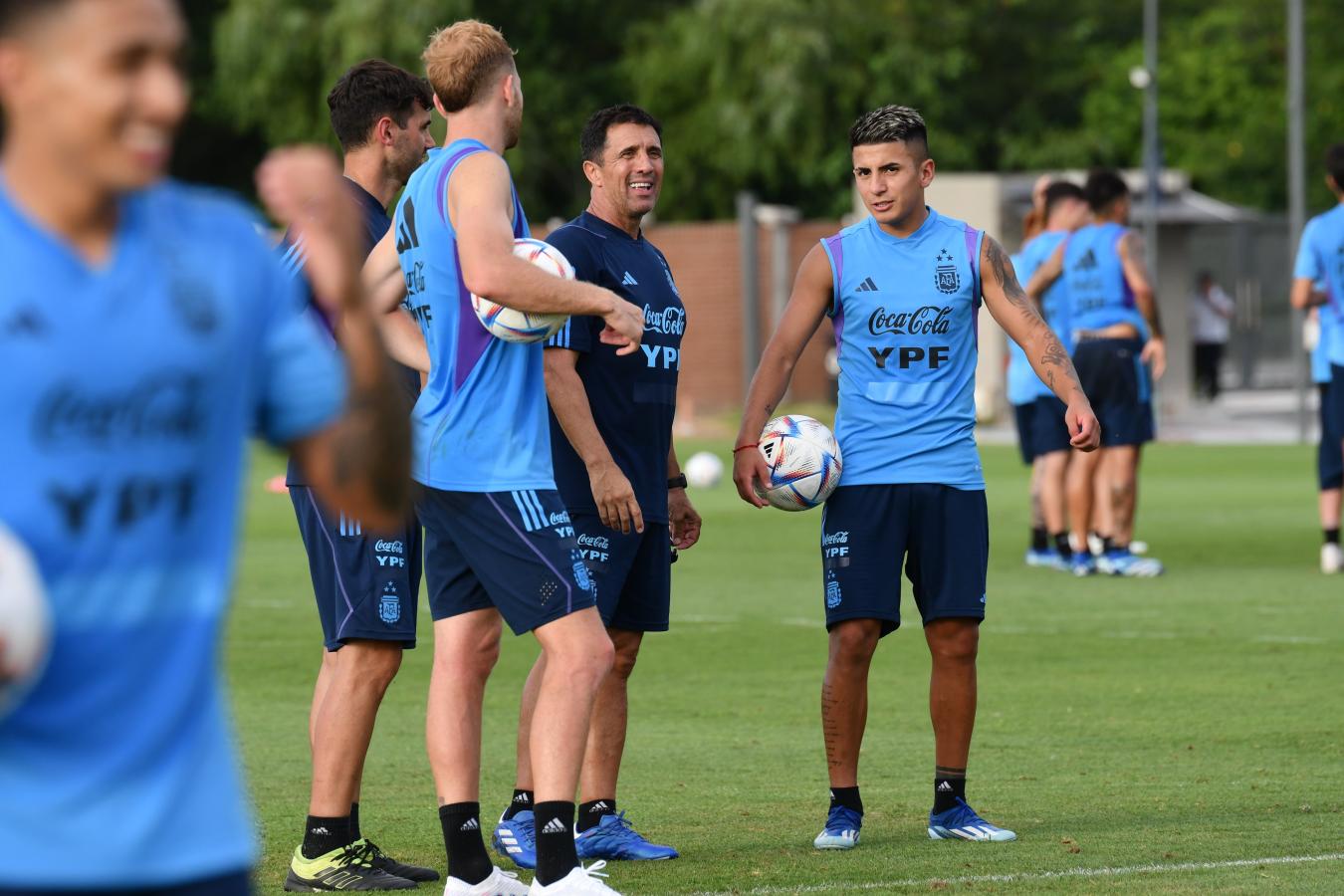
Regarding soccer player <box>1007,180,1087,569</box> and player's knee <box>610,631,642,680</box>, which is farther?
soccer player <box>1007,180,1087,569</box>

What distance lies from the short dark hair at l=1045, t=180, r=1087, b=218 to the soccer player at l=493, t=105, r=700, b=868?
324 inches

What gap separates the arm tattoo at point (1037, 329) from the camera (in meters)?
6.93

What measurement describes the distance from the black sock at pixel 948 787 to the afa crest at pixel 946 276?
150 centimetres

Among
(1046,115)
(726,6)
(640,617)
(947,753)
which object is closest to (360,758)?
(640,617)

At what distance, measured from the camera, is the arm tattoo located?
6934mm

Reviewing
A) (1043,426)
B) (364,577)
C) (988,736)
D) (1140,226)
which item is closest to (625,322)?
(364,577)

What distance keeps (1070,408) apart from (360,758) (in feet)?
8.02

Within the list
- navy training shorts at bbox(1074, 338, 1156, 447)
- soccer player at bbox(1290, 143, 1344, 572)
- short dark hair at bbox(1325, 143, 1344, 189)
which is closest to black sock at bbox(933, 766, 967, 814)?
short dark hair at bbox(1325, 143, 1344, 189)

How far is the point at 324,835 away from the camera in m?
6.12

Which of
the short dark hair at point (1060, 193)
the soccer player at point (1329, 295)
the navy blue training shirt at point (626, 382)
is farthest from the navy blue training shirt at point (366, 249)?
the short dark hair at point (1060, 193)

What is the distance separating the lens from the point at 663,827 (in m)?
6.86

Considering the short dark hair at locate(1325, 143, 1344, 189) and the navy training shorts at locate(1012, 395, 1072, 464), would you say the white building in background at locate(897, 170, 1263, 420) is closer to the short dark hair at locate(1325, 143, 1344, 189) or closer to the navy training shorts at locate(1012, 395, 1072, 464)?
the navy training shorts at locate(1012, 395, 1072, 464)

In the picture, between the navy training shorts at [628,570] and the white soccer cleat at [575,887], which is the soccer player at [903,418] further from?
the white soccer cleat at [575,887]

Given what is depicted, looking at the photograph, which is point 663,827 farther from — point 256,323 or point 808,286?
point 256,323
